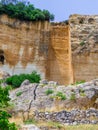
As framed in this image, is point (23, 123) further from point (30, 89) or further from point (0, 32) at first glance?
point (0, 32)

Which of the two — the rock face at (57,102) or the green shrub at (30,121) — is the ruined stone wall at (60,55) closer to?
the rock face at (57,102)

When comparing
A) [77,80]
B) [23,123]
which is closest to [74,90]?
[23,123]

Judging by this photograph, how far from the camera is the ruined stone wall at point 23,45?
34562 mm

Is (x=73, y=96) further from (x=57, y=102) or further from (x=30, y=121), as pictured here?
(x=30, y=121)

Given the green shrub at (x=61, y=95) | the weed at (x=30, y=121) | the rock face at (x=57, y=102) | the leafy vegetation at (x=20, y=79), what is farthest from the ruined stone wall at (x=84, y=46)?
the weed at (x=30, y=121)

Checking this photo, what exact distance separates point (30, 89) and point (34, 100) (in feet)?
4.46

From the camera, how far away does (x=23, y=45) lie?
35375 millimetres

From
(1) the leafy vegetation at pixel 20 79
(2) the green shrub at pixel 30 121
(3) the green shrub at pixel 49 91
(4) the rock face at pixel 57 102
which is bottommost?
(2) the green shrub at pixel 30 121

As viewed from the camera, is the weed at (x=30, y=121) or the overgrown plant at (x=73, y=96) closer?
the weed at (x=30, y=121)

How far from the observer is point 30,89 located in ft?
86.6

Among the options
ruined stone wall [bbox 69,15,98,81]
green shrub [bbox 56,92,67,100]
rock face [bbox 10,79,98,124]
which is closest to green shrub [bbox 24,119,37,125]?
rock face [bbox 10,79,98,124]

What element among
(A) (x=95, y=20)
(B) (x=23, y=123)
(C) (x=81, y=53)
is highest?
(A) (x=95, y=20)

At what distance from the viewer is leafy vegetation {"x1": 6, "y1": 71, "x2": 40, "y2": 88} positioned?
30222 millimetres

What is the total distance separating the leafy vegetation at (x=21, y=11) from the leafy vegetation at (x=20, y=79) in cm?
475
